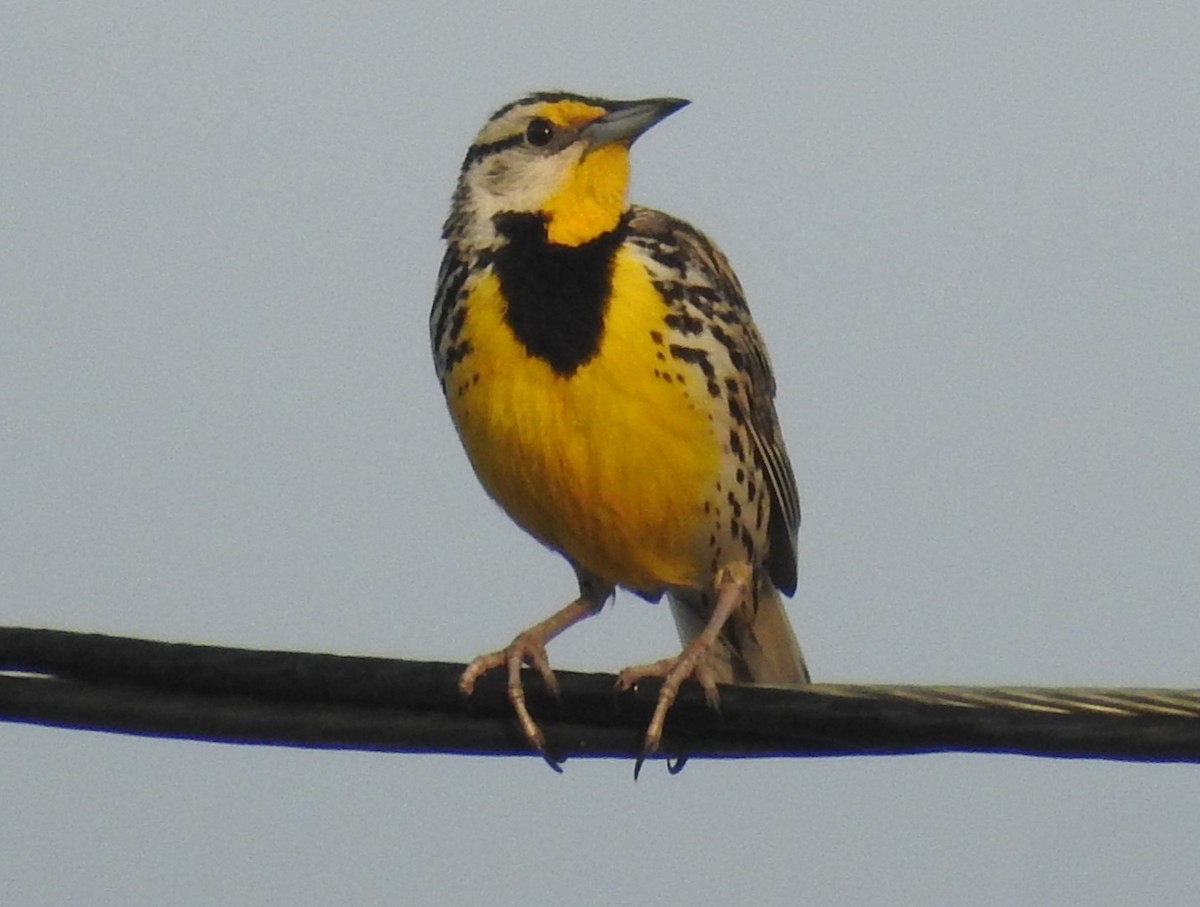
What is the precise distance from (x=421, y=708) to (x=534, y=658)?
1.32 meters

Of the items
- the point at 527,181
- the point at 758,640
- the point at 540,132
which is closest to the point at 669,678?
the point at 758,640

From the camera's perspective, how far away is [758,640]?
5191mm

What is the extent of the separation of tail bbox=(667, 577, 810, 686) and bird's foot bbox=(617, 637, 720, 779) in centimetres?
54

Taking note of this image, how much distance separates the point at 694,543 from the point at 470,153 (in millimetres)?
991

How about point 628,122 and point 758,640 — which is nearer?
point 628,122

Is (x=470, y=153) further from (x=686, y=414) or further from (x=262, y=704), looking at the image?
(x=262, y=704)

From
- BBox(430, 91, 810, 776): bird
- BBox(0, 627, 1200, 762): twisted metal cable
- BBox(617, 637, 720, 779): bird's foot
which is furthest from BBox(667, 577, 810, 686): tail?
BBox(0, 627, 1200, 762): twisted metal cable

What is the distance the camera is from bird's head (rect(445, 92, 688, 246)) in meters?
4.68

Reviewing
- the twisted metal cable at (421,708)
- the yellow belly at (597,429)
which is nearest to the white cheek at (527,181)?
the yellow belly at (597,429)

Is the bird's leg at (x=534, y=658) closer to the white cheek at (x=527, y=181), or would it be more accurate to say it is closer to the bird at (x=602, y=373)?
the bird at (x=602, y=373)

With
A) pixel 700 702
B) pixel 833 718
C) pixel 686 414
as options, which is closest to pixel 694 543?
pixel 686 414

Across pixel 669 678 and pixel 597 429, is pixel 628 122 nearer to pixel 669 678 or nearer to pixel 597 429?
pixel 597 429

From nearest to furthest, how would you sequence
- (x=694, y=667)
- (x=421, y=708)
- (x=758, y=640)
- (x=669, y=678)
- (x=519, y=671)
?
(x=421, y=708) < (x=519, y=671) < (x=669, y=678) < (x=694, y=667) < (x=758, y=640)

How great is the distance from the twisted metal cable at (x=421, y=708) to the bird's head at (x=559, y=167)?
5.39 feet
